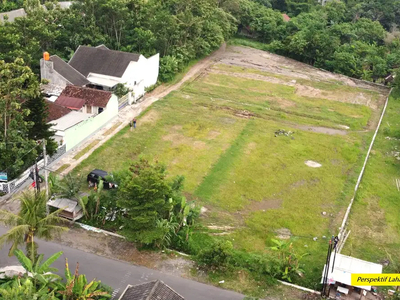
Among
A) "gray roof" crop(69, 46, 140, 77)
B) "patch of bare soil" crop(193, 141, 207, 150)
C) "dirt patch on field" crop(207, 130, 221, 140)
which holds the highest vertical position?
"gray roof" crop(69, 46, 140, 77)

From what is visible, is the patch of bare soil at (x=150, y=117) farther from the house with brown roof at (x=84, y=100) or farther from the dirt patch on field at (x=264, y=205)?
the dirt patch on field at (x=264, y=205)

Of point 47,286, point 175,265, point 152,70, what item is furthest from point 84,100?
point 47,286

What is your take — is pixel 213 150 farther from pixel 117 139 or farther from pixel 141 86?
pixel 141 86

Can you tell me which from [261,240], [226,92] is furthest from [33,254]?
[226,92]

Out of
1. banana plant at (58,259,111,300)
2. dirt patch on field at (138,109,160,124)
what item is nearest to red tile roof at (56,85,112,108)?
dirt patch on field at (138,109,160,124)

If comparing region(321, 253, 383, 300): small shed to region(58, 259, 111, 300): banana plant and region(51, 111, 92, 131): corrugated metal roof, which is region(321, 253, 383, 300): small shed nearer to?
region(58, 259, 111, 300): banana plant

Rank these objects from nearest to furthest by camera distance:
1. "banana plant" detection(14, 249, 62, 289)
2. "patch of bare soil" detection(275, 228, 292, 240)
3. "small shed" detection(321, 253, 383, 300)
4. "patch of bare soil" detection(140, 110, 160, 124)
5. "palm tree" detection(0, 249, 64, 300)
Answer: "palm tree" detection(0, 249, 64, 300), "banana plant" detection(14, 249, 62, 289), "small shed" detection(321, 253, 383, 300), "patch of bare soil" detection(275, 228, 292, 240), "patch of bare soil" detection(140, 110, 160, 124)

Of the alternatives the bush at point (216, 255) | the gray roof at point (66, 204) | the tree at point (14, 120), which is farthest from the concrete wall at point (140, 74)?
the bush at point (216, 255)
